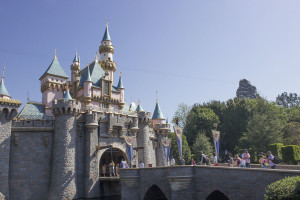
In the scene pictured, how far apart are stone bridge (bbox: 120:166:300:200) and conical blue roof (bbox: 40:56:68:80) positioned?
19370 mm

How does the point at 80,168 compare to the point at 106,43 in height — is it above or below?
below

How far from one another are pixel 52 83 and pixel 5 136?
11.8m

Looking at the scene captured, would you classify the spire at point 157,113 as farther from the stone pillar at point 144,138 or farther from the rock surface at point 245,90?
the rock surface at point 245,90

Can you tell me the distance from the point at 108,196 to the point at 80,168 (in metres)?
5.25

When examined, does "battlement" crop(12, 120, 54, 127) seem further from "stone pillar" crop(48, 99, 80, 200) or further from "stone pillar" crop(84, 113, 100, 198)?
"stone pillar" crop(84, 113, 100, 198)

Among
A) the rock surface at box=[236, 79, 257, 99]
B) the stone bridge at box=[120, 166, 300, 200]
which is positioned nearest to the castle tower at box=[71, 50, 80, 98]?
the stone bridge at box=[120, 166, 300, 200]

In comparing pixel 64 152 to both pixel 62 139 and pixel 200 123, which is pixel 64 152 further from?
pixel 200 123

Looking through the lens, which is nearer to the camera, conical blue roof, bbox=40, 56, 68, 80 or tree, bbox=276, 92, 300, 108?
conical blue roof, bbox=40, 56, 68, 80

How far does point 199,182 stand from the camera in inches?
853

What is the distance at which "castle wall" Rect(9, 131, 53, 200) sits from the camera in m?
30.3

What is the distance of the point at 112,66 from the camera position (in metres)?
→ 46.0

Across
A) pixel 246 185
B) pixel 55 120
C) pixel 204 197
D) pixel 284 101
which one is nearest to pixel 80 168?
pixel 55 120

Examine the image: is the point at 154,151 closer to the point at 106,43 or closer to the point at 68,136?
the point at 68,136

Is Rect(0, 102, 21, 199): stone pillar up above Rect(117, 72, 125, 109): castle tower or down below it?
below
